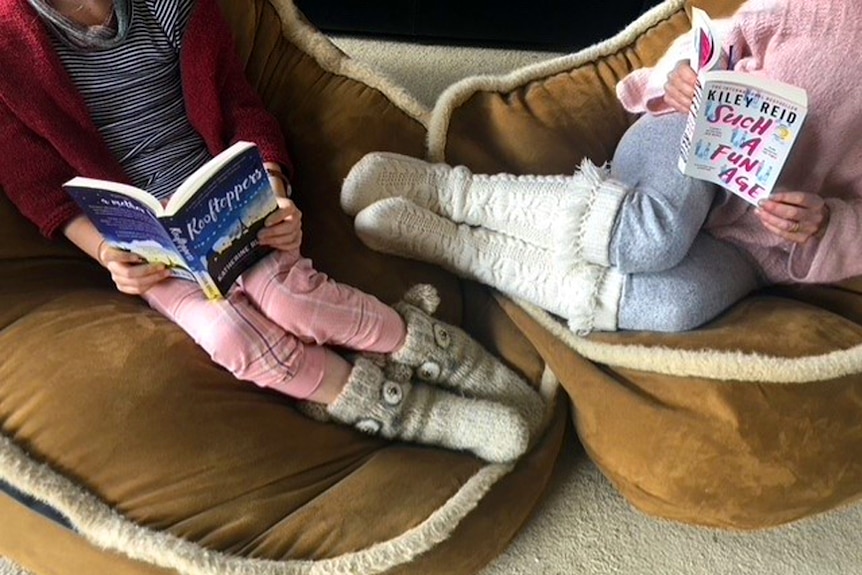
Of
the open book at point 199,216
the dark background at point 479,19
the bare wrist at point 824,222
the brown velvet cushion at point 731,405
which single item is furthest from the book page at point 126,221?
the dark background at point 479,19

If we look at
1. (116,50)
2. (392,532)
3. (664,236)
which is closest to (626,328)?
(664,236)

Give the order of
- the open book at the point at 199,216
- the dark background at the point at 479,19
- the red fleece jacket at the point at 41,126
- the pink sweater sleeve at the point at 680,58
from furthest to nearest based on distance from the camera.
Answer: the dark background at the point at 479,19 → the pink sweater sleeve at the point at 680,58 → the red fleece jacket at the point at 41,126 → the open book at the point at 199,216

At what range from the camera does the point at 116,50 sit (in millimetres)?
1055

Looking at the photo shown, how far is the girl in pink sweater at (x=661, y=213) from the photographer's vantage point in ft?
3.40

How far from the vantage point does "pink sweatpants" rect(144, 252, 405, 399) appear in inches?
38.9

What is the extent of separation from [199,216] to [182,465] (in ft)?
0.96

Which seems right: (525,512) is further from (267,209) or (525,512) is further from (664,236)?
(267,209)

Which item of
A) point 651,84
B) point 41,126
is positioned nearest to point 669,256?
point 651,84

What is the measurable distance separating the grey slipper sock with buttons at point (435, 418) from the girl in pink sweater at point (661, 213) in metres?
0.17

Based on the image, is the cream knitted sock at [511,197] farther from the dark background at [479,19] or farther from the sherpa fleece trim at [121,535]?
the dark background at [479,19]

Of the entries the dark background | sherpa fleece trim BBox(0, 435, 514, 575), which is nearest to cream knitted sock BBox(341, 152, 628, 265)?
sherpa fleece trim BBox(0, 435, 514, 575)

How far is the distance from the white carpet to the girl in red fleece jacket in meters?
0.15

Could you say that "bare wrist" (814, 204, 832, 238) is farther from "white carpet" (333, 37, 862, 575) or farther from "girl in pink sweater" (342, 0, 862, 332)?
"white carpet" (333, 37, 862, 575)

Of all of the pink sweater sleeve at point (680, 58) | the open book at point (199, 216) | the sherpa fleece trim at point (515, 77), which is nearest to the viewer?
the open book at point (199, 216)
